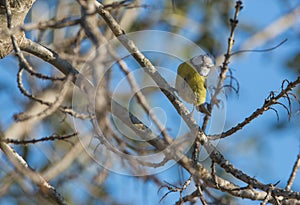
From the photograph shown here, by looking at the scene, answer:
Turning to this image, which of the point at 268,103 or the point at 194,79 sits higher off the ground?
the point at 194,79

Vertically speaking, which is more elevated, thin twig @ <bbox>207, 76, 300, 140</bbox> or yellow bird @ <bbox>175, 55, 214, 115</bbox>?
yellow bird @ <bbox>175, 55, 214, 115</bbox>

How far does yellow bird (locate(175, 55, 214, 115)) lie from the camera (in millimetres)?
2379

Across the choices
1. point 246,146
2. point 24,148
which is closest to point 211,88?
point 24,148

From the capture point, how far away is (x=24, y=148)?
355 cm

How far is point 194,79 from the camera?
2.47 metres

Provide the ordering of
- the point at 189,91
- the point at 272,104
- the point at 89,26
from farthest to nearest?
the point at 189,91
the point at 272,104
the point at 89,26

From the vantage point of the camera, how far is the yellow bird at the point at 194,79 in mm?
2379

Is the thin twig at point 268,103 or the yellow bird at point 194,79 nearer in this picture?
the thin twig at point 268,103

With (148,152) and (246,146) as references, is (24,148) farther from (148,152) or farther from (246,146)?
(246,146)

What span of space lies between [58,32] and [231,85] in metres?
2.17

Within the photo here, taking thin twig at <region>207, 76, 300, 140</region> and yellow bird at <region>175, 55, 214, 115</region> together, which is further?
yellow bird at <region>175, 55, 214, 115</region>

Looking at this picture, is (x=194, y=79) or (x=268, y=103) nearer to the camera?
(x=268, y=103)

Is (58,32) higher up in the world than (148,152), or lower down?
higher up

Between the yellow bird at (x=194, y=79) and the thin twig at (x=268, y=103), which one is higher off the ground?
the yellow bird at (x=194, y=79)
